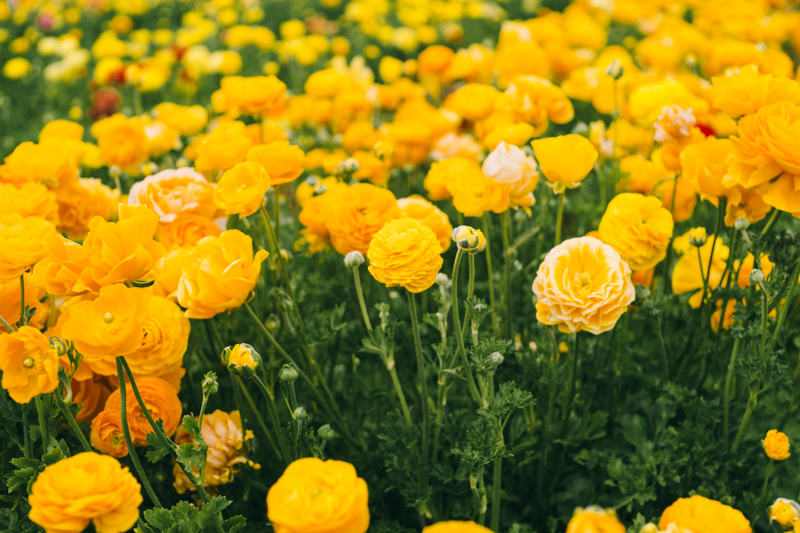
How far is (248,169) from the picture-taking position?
1.47m

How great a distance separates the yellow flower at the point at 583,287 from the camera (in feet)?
4.18

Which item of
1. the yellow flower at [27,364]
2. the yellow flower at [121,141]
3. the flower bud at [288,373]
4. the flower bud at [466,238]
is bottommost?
the flower bud at [288,373]

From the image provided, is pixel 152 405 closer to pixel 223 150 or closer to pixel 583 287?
pixel 223 150

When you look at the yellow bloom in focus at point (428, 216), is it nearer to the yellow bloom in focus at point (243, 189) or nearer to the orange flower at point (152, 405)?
the yellow bloom in focus at point (243, 189)

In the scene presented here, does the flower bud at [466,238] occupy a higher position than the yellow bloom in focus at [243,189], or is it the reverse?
the yellow bloom in focus at [243,189]

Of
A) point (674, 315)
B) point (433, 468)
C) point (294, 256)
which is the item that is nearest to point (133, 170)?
point (294, 256)

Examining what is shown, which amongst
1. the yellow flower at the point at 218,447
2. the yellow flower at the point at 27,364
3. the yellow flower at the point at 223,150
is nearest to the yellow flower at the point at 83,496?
the yellow flower at the point at 27,364

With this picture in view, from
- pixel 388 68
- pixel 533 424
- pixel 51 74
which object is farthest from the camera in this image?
pixel 51 74

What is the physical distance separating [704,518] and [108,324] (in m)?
1.05

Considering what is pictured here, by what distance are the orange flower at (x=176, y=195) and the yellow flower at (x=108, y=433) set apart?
476 millimetres

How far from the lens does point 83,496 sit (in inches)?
38.5

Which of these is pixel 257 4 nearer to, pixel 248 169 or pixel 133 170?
pixel 133 170

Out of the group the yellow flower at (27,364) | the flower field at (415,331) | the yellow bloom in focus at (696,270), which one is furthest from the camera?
the yellow bloom in focus at (696,270)

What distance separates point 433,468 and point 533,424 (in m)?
0.38
